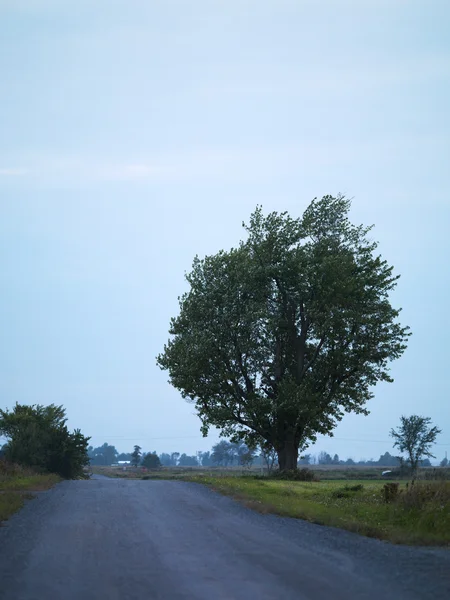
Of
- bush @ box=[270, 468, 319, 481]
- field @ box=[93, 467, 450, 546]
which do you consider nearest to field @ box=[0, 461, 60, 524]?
field @ box=[93, 467, 450, 546]

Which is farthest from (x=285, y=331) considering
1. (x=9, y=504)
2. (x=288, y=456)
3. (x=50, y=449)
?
(x=9, y=504)

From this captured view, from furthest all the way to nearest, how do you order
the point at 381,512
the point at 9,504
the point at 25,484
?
the point at 25,484, the point at 9,504, the point at 381,512

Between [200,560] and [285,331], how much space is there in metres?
35.3

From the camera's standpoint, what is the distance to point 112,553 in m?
13.2

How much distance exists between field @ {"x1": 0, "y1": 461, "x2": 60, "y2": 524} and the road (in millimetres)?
1437

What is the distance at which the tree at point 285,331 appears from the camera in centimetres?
4541

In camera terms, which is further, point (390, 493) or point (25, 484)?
point (25, 484)

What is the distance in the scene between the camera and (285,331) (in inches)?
1861

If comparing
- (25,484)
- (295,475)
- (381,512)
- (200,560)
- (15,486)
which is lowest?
(200,560)

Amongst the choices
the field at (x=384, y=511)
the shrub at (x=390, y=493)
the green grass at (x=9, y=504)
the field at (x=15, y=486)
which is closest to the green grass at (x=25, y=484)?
the field at (x=15, y=486)

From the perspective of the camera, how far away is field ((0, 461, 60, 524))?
21188 millimetres

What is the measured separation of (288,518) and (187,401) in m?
29.1

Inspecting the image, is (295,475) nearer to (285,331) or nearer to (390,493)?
(285,331)

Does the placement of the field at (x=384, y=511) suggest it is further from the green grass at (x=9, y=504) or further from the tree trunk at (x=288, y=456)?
the tree trunk at (x=288, y=456)
